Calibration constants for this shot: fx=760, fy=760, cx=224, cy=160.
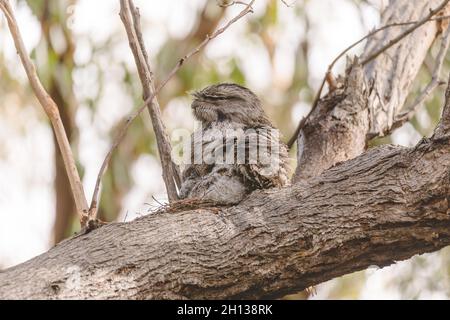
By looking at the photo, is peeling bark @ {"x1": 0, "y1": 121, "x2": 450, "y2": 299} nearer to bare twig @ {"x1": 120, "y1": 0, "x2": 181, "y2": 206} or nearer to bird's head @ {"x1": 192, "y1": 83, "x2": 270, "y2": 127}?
bare twig @ {"x1": 120, "y1": 0, "x2": 181, "y2": 206}

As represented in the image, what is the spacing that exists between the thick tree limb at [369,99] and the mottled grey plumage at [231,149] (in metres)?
0.36

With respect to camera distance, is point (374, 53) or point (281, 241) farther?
point (374, 53)

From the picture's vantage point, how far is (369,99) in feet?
15.5

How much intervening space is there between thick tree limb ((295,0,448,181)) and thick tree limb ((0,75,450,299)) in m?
1.30

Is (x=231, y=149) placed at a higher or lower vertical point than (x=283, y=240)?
higher

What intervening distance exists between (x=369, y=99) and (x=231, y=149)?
119cm

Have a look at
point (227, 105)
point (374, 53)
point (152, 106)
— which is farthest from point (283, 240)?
point (374, 53)

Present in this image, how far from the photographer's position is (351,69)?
4.53 meters

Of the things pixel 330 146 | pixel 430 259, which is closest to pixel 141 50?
pixel 330 146

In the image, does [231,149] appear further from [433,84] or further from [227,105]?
[433,84]

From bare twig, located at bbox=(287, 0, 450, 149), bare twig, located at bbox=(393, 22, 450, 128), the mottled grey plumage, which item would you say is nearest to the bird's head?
the mottled grey plumage
